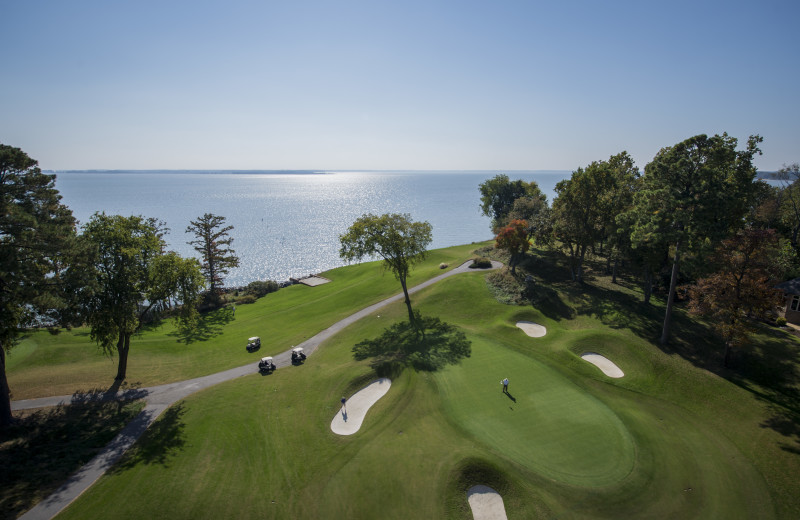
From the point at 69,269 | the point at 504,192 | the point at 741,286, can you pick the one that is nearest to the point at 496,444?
the point at 741,286

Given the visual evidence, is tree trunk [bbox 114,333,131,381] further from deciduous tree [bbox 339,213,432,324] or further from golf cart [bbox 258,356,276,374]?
deciduous tree [bbox 339,213,432,324]

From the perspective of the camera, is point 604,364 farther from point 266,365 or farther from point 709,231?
point 266,365

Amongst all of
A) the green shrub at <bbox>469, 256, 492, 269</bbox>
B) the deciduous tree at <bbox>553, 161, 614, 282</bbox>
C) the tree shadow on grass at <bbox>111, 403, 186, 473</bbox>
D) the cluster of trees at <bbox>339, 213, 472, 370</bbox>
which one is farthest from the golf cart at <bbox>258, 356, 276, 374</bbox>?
the deciduous tree at <bbox>553, 161, 614, 282</bbox>

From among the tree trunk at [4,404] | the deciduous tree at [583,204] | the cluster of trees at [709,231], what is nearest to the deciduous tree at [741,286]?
the cluster of trees at [709,231]

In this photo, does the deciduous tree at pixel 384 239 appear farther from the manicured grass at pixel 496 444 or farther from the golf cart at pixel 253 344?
the manicured grass at pixel 496 444

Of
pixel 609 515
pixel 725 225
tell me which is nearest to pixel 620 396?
pixel 609 515
